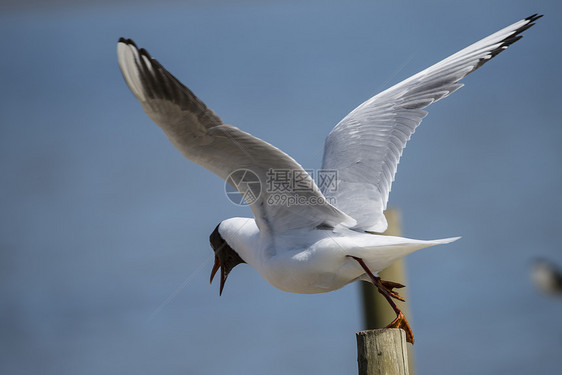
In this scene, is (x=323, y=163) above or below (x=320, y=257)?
above

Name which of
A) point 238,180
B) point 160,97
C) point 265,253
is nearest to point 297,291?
point 265,253

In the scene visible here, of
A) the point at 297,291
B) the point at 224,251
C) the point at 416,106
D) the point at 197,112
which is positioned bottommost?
the point at 297,291

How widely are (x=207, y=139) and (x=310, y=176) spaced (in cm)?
45

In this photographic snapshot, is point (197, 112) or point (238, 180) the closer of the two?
point (197, 112)

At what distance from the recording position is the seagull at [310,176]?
2.42 metres

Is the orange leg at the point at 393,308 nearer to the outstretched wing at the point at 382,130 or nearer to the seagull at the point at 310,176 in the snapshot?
the seagull at the point at 310,176

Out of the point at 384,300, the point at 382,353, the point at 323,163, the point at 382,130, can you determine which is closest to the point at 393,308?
the point at 382,353

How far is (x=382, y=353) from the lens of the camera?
253 cm

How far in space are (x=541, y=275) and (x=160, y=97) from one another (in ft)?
7.75

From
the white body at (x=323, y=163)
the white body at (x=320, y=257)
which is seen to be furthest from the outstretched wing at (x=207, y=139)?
the white body at (x=320, y=257)

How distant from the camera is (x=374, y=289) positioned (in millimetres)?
3590

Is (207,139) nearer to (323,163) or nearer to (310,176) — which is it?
(310,176)

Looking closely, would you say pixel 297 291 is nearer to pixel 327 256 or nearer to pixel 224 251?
pixel 327 256

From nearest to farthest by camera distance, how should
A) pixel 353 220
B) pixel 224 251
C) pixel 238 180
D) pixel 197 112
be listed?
pixel 197 112
pixel 238 180
pixel 353 220
pixel 224 251
